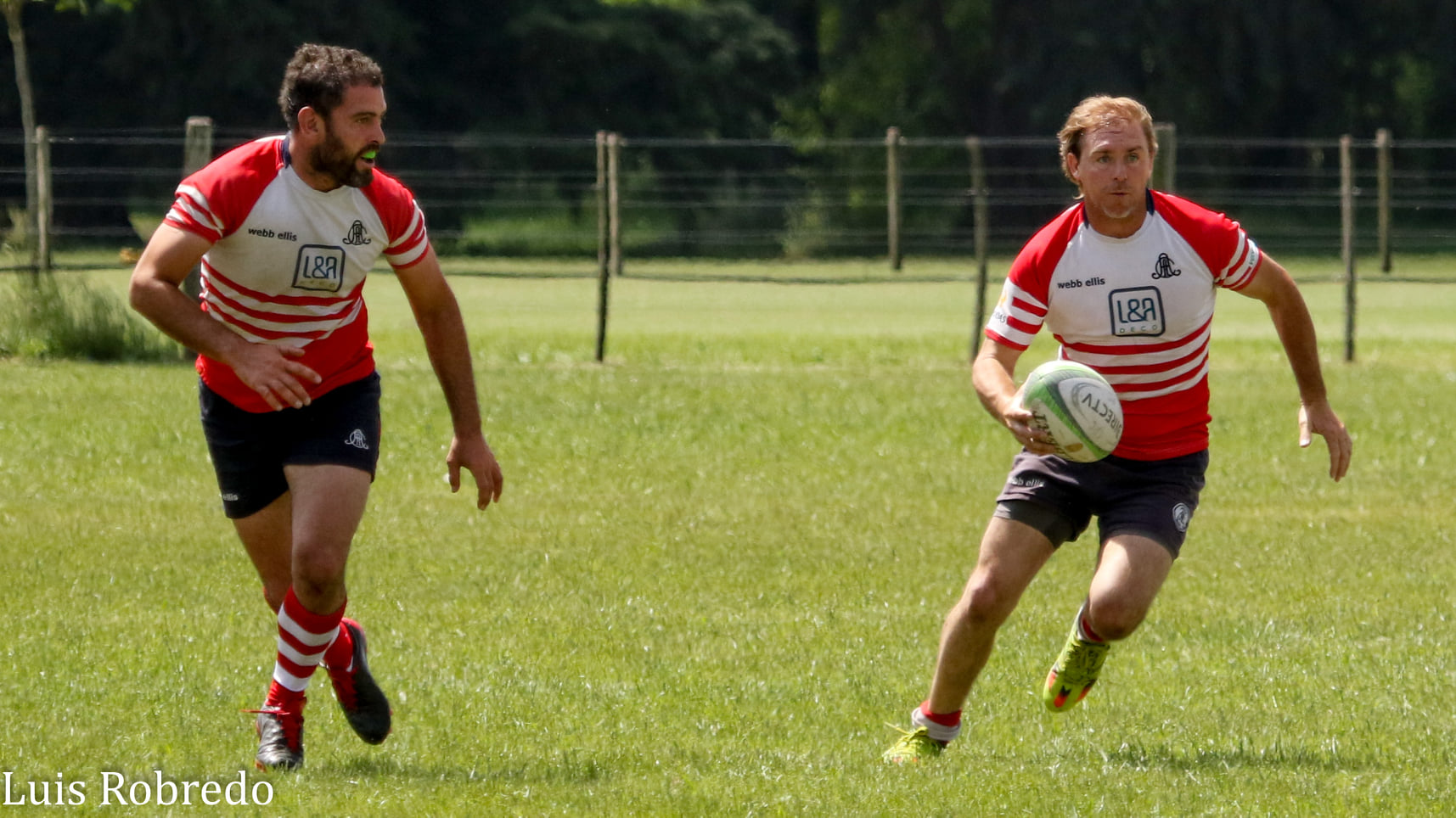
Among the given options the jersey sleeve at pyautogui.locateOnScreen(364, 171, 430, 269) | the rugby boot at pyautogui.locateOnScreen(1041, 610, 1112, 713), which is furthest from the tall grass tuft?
the rugby boot at pyautogui.locateOnScreen(1041, 610, 1112, 713)

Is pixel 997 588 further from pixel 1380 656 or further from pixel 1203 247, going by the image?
pixel 1380 656

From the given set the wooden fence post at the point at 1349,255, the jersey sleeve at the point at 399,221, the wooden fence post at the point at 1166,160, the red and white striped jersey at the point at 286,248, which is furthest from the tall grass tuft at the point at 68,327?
the jersey sleeve at the point at 399,221

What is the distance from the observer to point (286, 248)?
18.5ft

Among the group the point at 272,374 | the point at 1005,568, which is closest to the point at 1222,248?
the point at 1005,568

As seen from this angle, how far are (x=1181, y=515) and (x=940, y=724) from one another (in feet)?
3.14

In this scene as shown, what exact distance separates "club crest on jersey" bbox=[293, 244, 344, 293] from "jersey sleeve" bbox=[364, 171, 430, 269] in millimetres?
172

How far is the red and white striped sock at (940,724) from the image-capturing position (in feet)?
19.6

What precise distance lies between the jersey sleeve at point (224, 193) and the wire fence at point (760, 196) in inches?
887

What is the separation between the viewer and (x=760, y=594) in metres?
8.66

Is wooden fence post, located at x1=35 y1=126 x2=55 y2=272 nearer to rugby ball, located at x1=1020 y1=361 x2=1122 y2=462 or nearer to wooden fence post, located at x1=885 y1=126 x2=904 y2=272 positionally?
wooden fence post, located at x1=885 y1=126 x2=904 y2=272

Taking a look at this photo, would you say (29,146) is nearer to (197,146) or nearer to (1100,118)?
(197,146)

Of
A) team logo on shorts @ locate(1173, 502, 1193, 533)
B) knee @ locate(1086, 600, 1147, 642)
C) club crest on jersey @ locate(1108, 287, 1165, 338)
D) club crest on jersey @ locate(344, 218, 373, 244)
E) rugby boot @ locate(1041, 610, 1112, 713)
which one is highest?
club crest on jersey @ locate(344, 218, 373, 244)

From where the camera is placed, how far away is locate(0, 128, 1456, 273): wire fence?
33625mm
